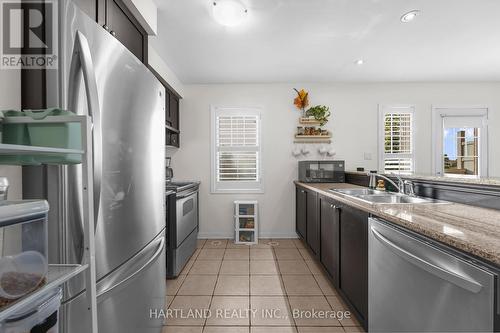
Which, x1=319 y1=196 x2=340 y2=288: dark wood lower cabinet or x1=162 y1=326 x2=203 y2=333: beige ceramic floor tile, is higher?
x1=319 y1=196 x2=340 y2=288: dark wood lower cabinet

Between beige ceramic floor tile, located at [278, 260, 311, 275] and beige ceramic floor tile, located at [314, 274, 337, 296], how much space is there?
0.15 metres

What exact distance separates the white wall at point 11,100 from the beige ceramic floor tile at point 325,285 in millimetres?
2329

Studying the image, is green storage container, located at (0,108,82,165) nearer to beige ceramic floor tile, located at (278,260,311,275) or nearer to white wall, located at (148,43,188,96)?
white wall, located at (148,43,188,96)

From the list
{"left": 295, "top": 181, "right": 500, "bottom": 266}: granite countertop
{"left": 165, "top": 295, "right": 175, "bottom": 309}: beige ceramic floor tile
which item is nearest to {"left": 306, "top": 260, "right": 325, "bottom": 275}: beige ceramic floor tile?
{"left": 295, "top": 181, "right": 500, "bottom": 266}: granite countertop

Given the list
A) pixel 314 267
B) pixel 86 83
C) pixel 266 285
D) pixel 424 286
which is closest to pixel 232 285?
pixel 266 285

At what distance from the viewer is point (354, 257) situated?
5.90ft

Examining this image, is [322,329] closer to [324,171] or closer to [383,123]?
[324,171]

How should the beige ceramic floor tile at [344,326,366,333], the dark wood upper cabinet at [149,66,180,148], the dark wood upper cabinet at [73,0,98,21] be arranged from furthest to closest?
the dark wood upper cabinet at [149,66,180,148] → the beige ceramic floor tile at [344,326,366,333] → the dark wood upper cabinet at [73,0,98,21]

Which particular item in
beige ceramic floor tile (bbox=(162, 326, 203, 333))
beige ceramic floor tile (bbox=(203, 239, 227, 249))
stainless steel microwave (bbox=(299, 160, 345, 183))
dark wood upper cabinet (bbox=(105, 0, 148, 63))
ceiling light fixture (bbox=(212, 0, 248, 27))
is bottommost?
beige ceramic floor tile (bbox=(162, 326, 203, 333))

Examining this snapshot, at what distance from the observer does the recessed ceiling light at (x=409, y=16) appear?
2184 millimetres

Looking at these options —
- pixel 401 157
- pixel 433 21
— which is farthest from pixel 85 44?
pixel 401 157

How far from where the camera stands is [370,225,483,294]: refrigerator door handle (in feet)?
2.69

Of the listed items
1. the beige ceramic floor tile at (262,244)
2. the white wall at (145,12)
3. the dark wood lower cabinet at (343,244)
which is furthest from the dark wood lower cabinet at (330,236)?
the white wall at (145,12)

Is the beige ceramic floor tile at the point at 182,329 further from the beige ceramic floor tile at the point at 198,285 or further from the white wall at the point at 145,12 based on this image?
the white wall at the point at 145,12
